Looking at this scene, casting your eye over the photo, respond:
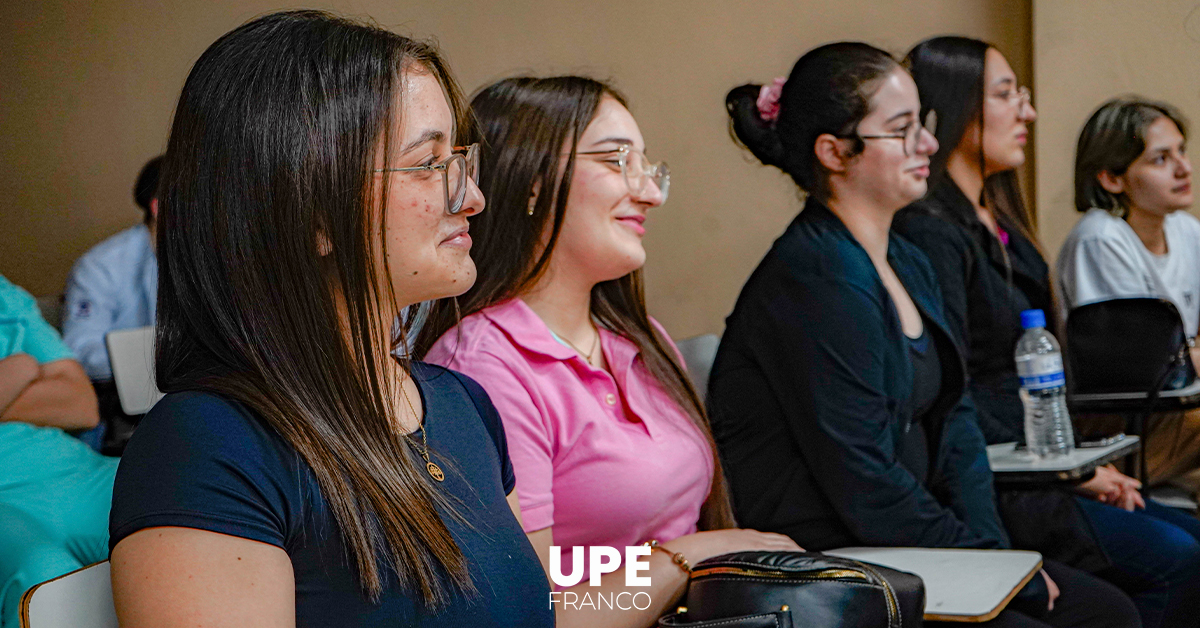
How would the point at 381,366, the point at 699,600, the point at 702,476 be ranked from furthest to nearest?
1. the point at 702,476
2. the point at 699,600
3. the point at 381,366

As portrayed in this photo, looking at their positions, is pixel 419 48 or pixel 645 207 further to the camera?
pixel 645 207

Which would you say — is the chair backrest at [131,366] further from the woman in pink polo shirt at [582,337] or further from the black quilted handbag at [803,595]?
the black quilted handbag at [803,595]

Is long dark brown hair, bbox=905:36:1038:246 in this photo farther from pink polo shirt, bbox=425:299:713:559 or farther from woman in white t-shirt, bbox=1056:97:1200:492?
pink polo shirt, bbox=425:299:713:559

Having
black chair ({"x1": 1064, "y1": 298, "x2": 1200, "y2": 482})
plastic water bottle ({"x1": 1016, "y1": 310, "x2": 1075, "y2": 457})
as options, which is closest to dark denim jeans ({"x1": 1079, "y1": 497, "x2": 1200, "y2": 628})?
plastic water bottle ({"x1": 1016, "y1": 310, "x2": 1075, "y2": 457})

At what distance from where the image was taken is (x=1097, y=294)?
3.22 metres

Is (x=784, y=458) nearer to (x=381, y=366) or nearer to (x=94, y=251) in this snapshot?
(x=381, y=366)

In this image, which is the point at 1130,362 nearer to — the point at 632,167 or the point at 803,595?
the point at 632,167

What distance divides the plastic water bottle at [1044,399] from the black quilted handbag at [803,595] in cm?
125

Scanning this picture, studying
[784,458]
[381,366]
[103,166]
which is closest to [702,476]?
[784,458]

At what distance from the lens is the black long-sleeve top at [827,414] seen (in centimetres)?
169

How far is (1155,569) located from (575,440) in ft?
4.80

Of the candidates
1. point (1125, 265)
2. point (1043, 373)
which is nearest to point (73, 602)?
point (1043, 373)

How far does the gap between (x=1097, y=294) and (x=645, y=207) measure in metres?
2.18

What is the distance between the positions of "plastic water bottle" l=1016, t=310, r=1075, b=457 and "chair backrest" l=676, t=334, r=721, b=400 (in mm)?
787
